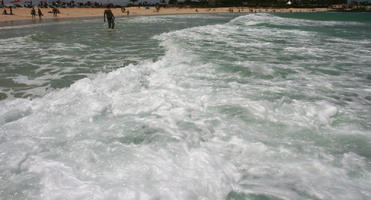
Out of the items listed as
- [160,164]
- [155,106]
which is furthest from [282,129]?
[155,106]

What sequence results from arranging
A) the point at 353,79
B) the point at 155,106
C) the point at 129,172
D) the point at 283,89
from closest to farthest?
the point at 129,172
the point at 155,106
the point at 283,89
the point at 353,79

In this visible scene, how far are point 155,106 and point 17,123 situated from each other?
2.18 meters

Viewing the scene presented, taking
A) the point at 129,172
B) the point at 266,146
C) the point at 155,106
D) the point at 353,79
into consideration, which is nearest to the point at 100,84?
the point at 155,106

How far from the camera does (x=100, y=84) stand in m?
5.21

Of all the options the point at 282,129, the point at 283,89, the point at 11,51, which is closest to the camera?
the point at 282,129

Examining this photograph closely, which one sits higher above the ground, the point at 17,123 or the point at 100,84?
the point at 100,84

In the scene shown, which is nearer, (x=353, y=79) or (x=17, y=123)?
(x=17, y=123)

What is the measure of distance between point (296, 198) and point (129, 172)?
5.69 feet

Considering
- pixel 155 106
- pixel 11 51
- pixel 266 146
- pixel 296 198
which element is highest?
pixel 11 51

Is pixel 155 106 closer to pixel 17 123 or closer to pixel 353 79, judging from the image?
pixel 17 123

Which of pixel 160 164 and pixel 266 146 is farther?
pixel 266 146

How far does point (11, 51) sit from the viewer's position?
364 inches

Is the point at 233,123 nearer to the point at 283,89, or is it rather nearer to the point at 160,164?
the point at 160,164

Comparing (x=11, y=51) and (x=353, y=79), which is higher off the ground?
(x=11, y=51)
